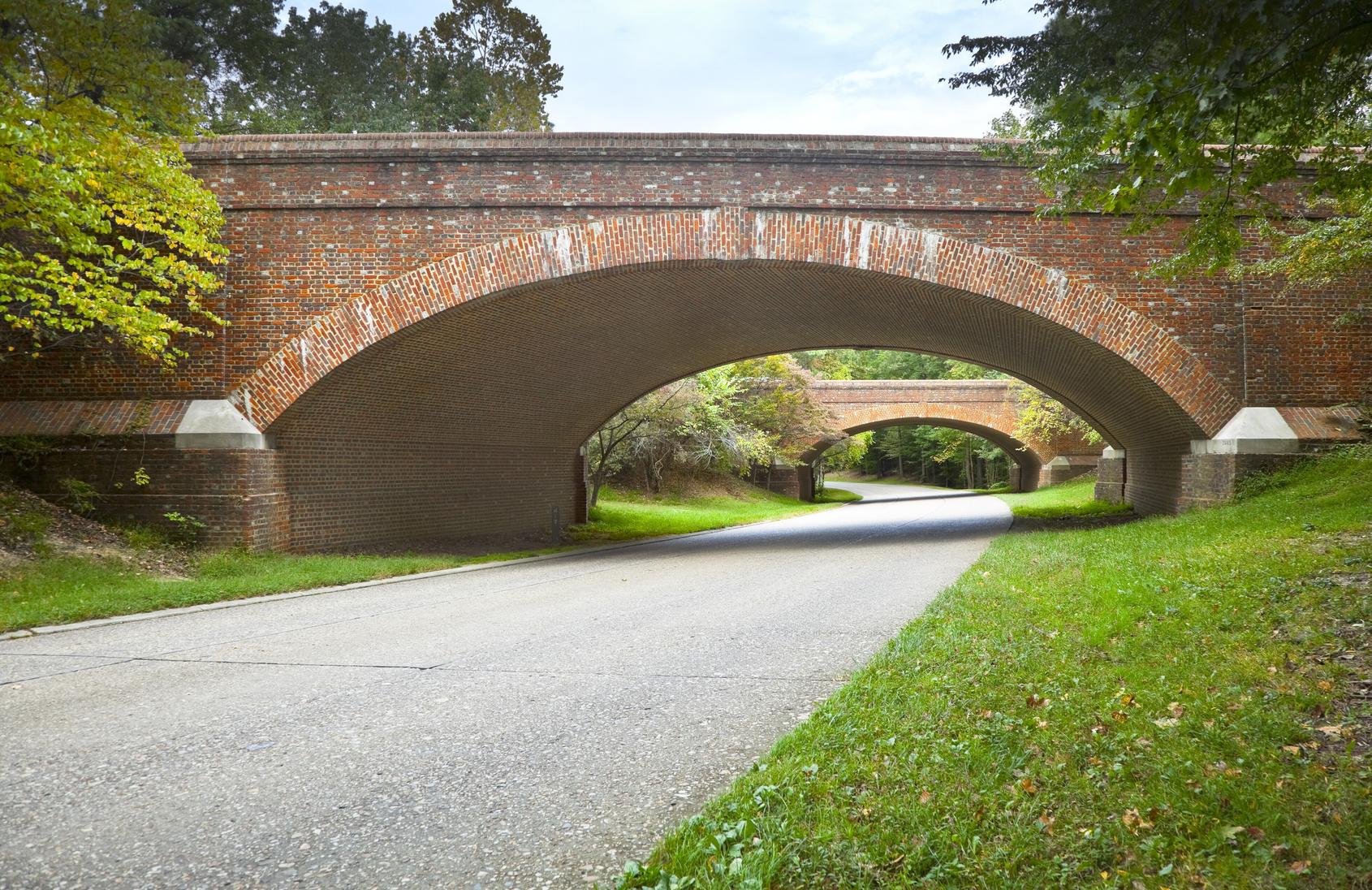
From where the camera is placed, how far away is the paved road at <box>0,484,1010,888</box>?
2.91 meters

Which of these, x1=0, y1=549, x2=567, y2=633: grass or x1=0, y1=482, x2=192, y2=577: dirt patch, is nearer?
x1=0, y1=549, x2=567, y2=633: grass

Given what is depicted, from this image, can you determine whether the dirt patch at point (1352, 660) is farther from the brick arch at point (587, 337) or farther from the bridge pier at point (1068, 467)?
the bridge pier at point (1068, 467)

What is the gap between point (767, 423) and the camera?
3366 cm

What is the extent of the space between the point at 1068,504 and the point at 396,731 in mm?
24004

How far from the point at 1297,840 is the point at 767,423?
31.1m

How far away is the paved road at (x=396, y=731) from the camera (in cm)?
291

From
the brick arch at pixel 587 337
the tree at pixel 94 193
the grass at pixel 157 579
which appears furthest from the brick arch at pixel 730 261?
the grass at pixel 157 579

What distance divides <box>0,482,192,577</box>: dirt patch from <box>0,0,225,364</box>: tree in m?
1.88

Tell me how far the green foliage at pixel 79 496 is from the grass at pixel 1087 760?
1100cm

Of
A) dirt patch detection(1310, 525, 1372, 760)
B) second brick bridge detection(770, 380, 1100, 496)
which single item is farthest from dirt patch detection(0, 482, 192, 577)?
second brick bridge detection(770, 380, 1100, 496)

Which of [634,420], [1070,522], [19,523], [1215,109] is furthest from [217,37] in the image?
[1215,109]

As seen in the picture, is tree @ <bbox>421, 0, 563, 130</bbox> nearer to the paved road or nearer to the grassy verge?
the grassy verge

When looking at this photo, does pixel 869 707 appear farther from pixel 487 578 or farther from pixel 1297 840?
pixel 487 578

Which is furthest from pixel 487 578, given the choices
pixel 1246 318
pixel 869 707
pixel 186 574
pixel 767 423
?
pixel 767 423
